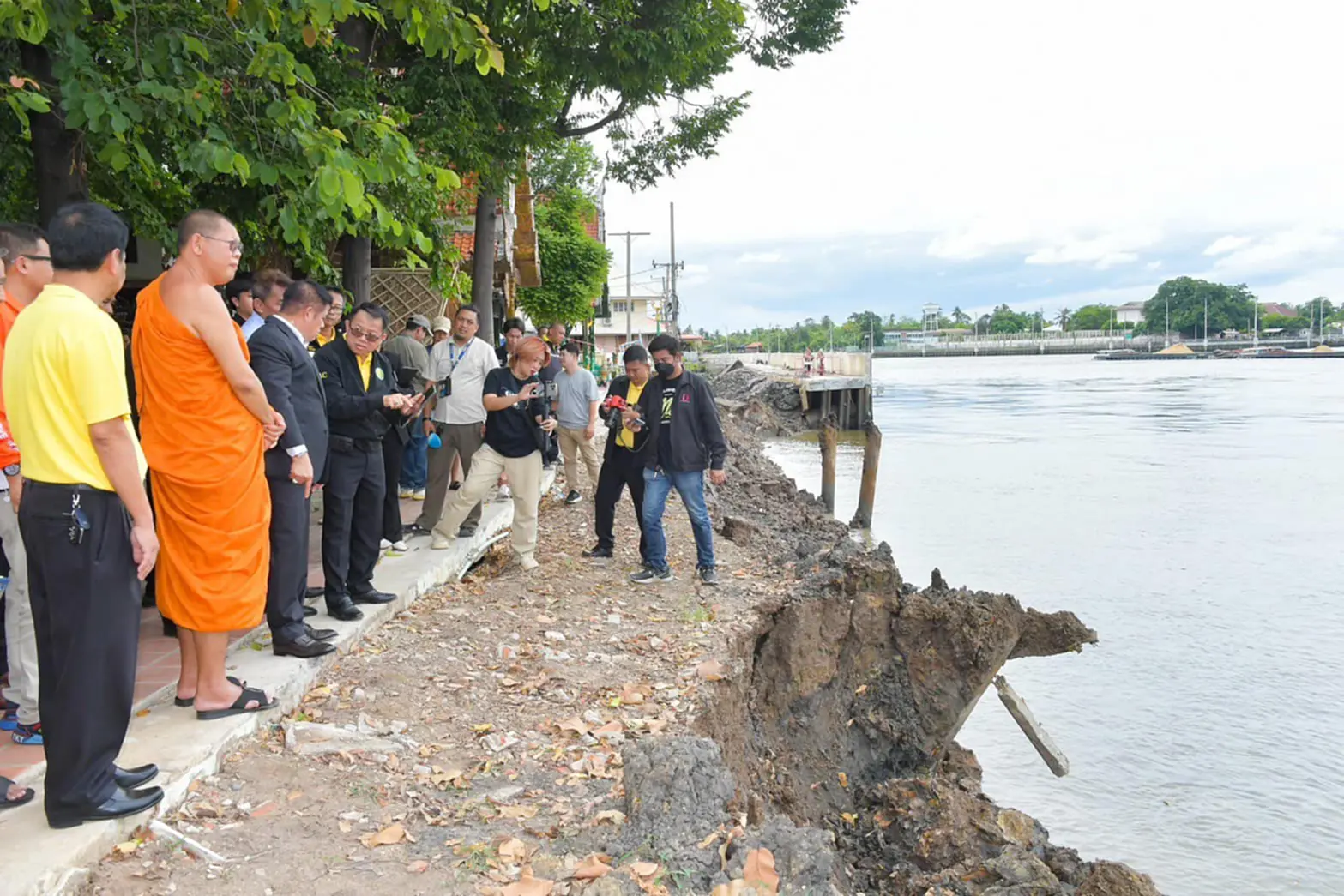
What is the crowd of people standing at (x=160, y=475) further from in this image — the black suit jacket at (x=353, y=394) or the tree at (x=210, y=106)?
the tree at (x=210, y=106)

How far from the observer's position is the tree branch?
46.4ft

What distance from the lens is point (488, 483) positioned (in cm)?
752

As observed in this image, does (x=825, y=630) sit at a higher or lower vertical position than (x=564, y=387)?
lower

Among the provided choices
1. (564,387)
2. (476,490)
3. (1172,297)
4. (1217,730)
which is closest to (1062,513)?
(1217,730)

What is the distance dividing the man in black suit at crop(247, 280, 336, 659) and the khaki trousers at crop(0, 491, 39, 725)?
100 centimetres

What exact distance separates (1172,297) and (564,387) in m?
167

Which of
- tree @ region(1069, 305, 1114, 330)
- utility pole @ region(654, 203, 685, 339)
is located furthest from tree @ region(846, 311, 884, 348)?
utility pole @ region(654, 203, 685, 339)

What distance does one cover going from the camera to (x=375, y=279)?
1351cm

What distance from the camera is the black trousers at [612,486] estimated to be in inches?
338

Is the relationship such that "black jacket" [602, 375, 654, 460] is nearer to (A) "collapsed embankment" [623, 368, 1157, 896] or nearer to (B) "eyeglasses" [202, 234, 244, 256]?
(A) "collapsed embankment" [623, 368, 1157, 896]

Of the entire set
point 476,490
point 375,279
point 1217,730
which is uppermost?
point 375,279

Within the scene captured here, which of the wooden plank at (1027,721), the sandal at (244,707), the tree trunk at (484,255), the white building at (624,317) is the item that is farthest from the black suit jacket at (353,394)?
the white building at (624,317)

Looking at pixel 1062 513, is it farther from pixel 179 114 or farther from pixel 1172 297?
pixel 1172 297

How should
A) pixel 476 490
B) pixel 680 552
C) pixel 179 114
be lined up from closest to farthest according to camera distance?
pixel 179 114
pixel 476 490
pixel 680 552
